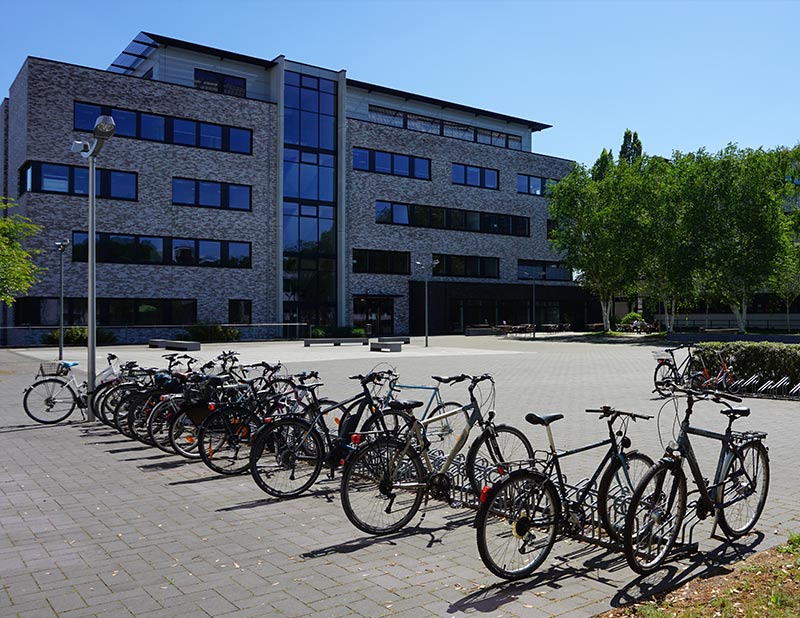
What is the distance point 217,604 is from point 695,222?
40.7 metres

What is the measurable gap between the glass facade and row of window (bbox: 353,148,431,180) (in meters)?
2.05

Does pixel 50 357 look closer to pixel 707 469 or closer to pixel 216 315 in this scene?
pixel 216 315

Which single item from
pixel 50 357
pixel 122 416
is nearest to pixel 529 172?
pixel 50 357

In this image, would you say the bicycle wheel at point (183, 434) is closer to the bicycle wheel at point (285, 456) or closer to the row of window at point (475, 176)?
the bicycle wheel at point (285, 456)

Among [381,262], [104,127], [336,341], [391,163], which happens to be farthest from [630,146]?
[104,127]

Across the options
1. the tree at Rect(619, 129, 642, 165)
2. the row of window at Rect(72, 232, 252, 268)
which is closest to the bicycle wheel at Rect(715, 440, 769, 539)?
the row of window at Rect(72, 232, 252, 268)

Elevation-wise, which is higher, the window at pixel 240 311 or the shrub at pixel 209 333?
the window at pixel 240 311

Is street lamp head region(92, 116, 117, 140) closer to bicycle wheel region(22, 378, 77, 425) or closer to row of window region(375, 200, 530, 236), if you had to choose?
bicycle wheel region(22, 378, 77, 425)

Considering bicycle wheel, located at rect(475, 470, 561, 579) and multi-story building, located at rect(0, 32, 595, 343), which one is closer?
bicycle wheel, located at rect(475, 470, 561, 579)

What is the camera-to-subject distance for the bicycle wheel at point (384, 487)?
18.2ft

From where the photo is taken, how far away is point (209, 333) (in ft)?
132

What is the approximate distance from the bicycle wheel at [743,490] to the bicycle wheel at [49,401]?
9.99 meters

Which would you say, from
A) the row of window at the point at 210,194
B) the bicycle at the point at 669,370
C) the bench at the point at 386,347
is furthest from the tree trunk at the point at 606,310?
the bicycle at the point at 669,370

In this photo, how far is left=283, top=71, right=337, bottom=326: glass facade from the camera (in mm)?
46188
